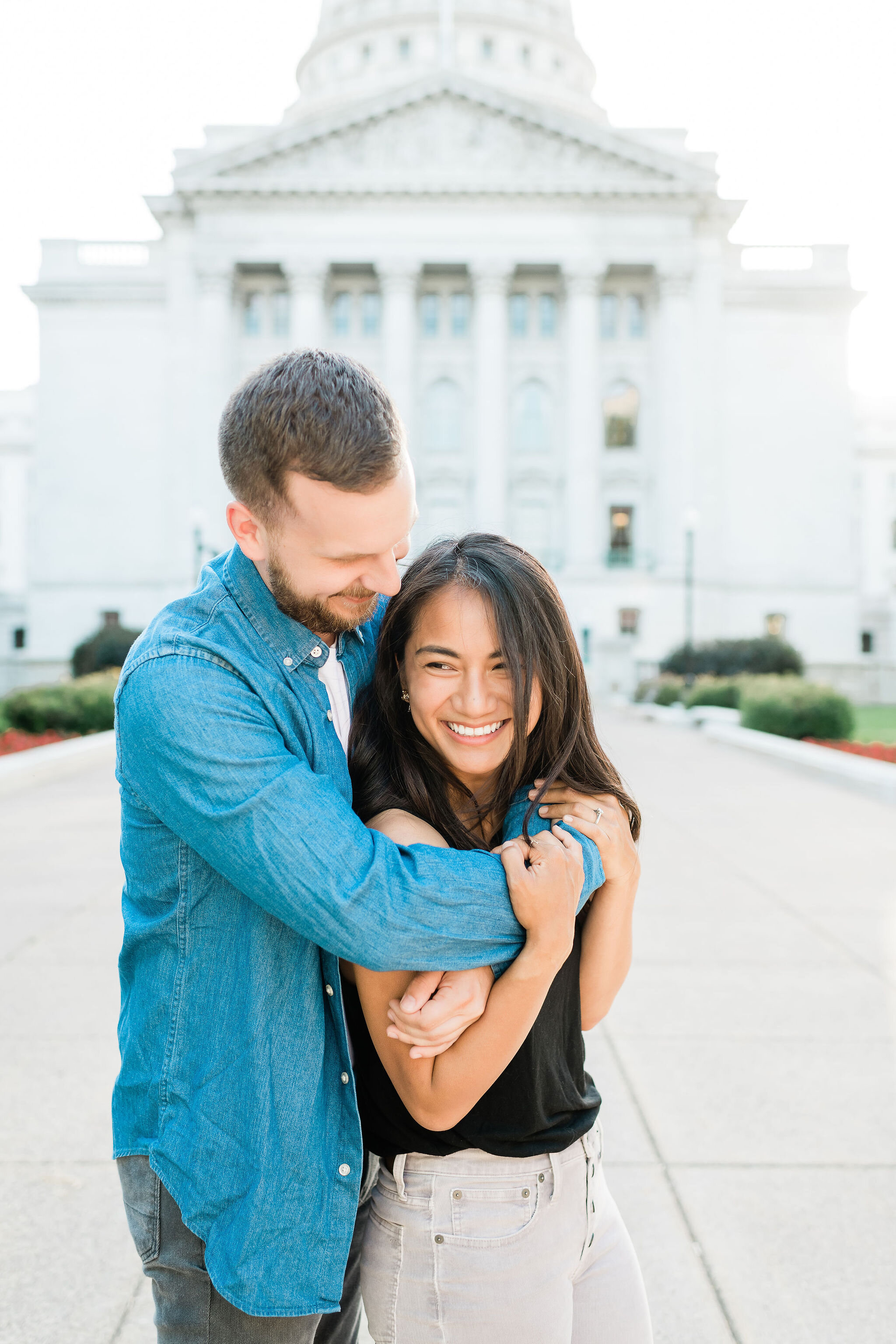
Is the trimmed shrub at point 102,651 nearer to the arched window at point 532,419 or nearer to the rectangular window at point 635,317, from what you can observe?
the arched window at point 532,419

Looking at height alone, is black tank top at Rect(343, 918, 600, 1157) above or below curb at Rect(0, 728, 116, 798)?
above

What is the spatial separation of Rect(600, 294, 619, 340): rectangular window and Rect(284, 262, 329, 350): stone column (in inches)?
488

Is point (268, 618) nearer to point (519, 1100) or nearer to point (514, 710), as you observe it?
point (514, 710)

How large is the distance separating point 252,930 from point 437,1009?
316 millimetres

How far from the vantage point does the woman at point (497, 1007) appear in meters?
1.73

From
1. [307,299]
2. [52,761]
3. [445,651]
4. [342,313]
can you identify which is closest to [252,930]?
[445,651]

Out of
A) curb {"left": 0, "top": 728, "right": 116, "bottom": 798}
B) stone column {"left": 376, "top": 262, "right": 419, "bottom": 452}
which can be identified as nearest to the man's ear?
curb {"left": 0, "top": 728, "right": 116, "bottom": 798}

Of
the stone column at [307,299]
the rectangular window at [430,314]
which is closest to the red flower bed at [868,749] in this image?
the stone column at [307,299]

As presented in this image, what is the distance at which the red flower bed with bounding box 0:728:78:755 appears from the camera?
1524cm

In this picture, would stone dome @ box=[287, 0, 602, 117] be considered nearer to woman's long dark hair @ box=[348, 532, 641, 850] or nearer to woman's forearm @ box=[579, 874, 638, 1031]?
woman's long dark hair @ box=[348, 532, 641, 850]

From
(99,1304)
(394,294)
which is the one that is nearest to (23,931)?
(99,1304)

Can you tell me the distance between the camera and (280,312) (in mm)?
47750

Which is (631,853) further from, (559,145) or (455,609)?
(559,145)

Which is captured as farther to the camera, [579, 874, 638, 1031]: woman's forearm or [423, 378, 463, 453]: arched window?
[423, 378, 463, 453]: arched window
